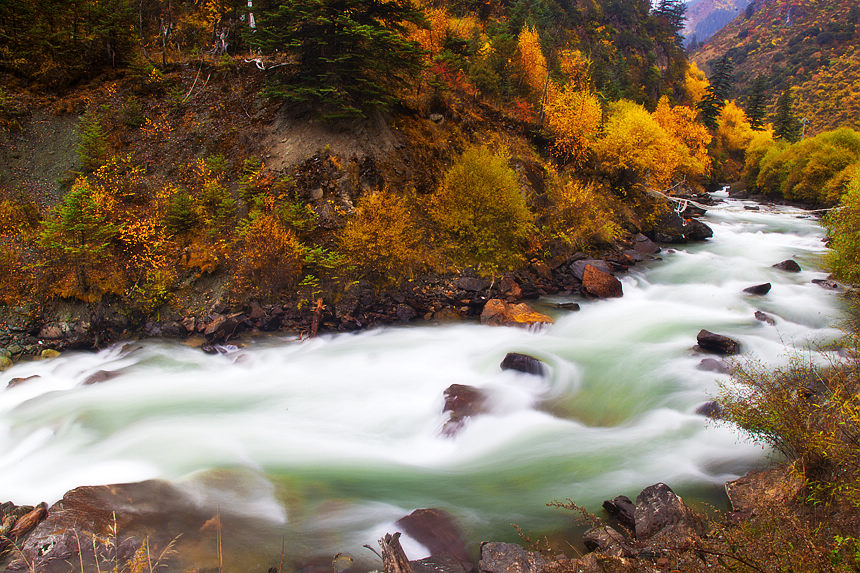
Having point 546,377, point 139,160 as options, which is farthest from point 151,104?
point 546,377

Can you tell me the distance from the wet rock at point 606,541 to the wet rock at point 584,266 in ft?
50.6

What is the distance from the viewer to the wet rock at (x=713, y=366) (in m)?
13.4

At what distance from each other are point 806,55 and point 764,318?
13938 centimetres

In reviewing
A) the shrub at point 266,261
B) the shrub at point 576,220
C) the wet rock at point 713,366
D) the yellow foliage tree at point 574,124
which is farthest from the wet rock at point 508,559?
the yellow foliage tree at point 574,124

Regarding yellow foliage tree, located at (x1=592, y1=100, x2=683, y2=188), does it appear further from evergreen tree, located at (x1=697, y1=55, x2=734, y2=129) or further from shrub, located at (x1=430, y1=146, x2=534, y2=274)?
evergreen tree, located at (x1=697, y1=55, x2=734, y2=129)

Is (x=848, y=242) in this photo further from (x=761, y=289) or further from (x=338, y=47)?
(x=338, y=47)

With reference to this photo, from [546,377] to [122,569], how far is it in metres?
11.4

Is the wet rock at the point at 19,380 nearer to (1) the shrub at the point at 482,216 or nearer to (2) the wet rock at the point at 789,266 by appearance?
(1) the shrub at the point at 482,216

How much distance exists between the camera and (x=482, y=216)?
20.3 meters

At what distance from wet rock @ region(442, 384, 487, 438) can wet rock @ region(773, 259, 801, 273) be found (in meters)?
21.1

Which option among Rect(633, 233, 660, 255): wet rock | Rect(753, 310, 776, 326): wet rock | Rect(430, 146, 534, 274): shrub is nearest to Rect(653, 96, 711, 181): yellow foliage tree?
Rect(633, 233, 660, 255): wet rock

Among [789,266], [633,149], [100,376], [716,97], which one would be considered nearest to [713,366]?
[789,266]

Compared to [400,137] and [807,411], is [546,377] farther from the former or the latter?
[400,137]

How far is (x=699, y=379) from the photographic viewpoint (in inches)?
521
